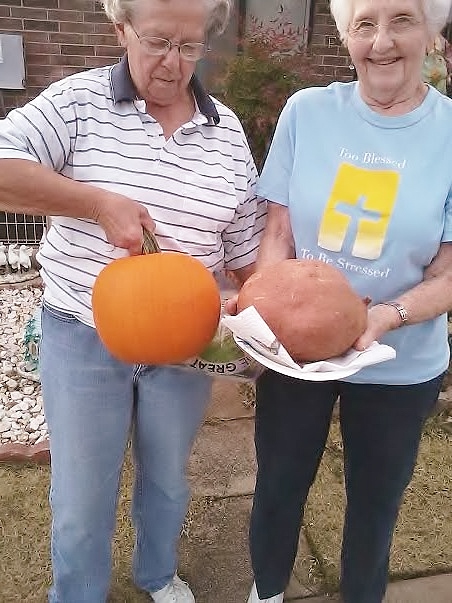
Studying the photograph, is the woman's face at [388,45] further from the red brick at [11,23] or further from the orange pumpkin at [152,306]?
the red brick at [11,23]

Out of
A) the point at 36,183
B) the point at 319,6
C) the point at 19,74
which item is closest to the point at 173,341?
the point at 36,183

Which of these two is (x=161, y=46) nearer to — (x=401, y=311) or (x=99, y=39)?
(x=401, y=311)

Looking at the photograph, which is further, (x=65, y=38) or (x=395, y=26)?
(x=65, y=38)

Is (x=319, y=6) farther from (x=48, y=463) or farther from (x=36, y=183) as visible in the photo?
(x=36, y=183)

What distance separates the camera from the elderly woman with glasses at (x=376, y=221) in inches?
64.9

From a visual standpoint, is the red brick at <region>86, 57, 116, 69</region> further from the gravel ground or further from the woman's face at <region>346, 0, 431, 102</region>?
the woman's face at <region>346, 0, 431, 102</region>

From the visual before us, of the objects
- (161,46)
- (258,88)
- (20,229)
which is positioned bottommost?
(20,229)

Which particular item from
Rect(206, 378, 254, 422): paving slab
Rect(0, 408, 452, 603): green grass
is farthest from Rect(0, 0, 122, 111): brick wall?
Rect(0, 408, 452, 603): green grass

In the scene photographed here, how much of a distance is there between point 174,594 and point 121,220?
4.89ft

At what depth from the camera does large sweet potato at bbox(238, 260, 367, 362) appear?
4.73ft

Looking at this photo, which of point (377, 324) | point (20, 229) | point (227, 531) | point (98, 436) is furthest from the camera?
point (20, 229)

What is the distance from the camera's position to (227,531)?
2.80 metres

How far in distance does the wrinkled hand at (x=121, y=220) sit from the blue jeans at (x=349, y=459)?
0.61 meters

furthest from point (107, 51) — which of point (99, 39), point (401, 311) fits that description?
point (401, 311)
